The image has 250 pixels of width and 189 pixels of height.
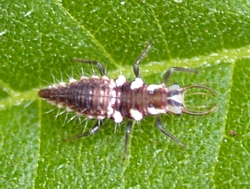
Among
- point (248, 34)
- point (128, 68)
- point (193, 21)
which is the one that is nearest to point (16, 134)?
point (128, 68)

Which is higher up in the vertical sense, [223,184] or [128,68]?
[128,68]

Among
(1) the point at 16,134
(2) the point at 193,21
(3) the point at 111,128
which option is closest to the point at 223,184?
(3) the point at 111,128

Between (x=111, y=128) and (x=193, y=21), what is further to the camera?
(x=111, y=128)

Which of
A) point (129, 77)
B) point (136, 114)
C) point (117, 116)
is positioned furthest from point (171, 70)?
point (117, 116)

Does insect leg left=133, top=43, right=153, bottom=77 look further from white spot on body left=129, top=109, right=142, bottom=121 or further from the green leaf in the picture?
white spot on body left=129, top=109, right=142, bottom=121

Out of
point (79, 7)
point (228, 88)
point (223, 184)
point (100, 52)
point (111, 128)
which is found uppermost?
point (79, 7)

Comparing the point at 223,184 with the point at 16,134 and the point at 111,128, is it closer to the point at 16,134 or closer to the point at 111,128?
the point at 111,128

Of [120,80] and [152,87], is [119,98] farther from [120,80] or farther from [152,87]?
[152,87]
